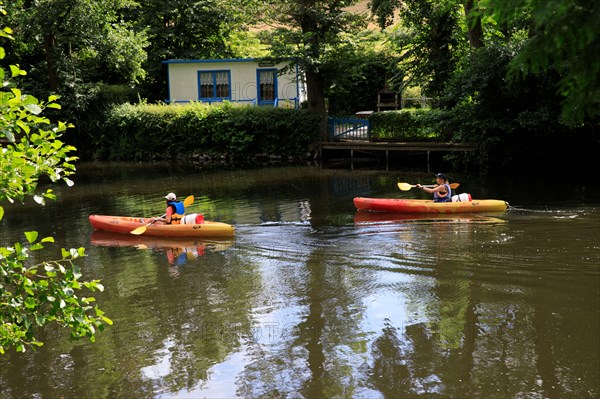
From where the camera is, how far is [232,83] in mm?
35156

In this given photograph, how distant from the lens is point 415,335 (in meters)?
9.43

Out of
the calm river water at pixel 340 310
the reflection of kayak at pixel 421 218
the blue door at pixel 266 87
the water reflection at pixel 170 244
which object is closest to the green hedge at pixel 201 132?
the blue door at pixel 266 87

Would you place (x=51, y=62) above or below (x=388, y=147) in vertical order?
above

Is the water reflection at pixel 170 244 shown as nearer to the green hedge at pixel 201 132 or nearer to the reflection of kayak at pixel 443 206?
the reflection of kayak at pixel 443 206

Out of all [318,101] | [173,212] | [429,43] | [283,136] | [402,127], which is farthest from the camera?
[283,136]

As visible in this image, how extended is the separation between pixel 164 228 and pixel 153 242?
1.28ft

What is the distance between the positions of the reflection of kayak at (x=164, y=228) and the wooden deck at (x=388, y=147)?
13197mm

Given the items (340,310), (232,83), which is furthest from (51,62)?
(340,310)

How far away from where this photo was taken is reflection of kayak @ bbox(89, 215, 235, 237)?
1561 centimetres

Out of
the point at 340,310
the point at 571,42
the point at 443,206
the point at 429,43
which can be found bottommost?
the point at 340,310

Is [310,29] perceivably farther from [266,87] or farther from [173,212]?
[173,212]

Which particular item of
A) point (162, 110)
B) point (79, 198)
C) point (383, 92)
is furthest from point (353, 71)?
point (79, 198)

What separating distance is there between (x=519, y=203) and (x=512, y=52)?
6362 millimetres

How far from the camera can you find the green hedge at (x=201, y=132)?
30.9 metres
